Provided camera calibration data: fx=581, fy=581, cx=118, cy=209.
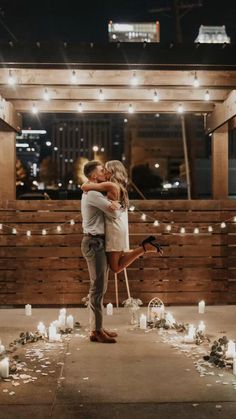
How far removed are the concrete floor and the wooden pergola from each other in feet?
11.3

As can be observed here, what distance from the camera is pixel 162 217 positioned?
351 inches

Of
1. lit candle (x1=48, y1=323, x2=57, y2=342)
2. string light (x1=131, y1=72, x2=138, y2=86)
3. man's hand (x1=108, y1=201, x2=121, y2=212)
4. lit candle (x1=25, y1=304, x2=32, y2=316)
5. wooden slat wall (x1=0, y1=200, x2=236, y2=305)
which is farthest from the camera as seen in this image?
wooden slat wall (x1=0, y1=200, x2=236, y2=305)

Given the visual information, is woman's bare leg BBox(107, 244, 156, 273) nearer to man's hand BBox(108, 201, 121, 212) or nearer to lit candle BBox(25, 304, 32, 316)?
man's hand BBox(108, 201, 121, 212)

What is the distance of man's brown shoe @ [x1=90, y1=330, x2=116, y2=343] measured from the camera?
6.36 m

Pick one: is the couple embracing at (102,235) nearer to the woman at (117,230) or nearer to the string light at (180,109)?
the woman at (117,230)

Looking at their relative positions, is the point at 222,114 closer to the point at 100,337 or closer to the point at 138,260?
the point at 138,260

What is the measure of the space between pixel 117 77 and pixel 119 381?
15.8ft

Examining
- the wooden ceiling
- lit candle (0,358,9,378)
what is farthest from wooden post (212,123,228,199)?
lit candle (0,358,9,378)

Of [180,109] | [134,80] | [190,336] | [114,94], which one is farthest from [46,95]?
[190,336]

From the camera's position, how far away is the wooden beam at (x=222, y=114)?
9258 millimetres

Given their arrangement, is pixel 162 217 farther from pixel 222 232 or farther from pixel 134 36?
pixel 134 36

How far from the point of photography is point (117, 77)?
8.41m

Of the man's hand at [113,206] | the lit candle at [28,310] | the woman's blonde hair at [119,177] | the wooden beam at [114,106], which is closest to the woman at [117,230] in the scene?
the woman's blonde hair at [119,177]

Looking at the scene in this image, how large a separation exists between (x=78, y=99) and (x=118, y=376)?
5.84m
